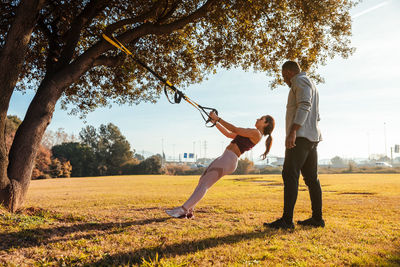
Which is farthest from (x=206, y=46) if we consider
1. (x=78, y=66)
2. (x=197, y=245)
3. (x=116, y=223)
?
(x=197, y=245)

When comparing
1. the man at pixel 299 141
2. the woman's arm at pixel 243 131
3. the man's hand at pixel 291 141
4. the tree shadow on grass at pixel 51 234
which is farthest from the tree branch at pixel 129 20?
the man's hand at pixel 291 141

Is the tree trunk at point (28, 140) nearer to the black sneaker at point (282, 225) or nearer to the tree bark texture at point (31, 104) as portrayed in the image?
the tree bark texture at point (31, 104)

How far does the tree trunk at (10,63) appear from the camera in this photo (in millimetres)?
5754

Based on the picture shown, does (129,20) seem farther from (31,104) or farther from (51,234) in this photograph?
(51,234)

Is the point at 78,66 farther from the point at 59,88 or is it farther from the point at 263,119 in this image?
the point at 263,119

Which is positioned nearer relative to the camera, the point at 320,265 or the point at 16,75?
the point at 320,265

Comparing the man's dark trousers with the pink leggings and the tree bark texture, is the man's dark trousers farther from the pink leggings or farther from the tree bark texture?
the tree bark texture

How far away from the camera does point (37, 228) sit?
459 centimetres

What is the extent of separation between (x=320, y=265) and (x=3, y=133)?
6418 mm

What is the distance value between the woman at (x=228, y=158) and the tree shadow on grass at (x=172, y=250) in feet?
2.68

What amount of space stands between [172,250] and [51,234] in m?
2.05

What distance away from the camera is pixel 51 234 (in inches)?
171

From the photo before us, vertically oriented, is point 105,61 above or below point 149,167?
above

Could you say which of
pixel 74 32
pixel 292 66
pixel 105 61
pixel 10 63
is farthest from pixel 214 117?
pixel 74 32
